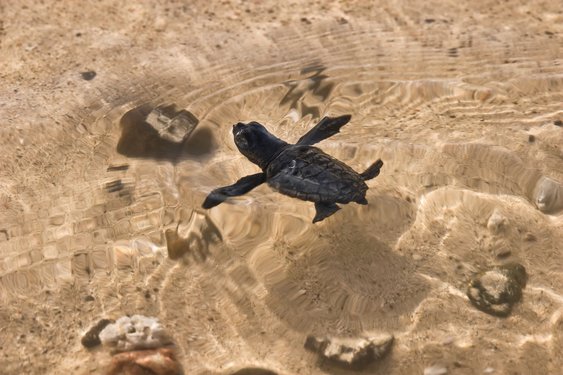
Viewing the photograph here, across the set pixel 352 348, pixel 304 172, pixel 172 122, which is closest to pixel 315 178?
pixel 304 172

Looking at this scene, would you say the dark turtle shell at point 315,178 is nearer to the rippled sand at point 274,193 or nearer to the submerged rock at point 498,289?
the rippled sand at point 274,193

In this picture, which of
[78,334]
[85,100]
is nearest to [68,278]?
[78,334]

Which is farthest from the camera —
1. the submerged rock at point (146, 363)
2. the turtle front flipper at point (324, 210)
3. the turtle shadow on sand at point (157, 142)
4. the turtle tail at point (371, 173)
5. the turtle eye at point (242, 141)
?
the turtle shadow on sand at point (157, 142)

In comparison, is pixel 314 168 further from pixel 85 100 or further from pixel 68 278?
pixel 85 100

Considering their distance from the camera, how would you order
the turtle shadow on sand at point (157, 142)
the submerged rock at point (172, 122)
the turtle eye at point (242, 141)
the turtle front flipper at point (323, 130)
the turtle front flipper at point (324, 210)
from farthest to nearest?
the submerged rock at point (172, 122)
the turtle shadow on sand at point (157, 142)
the turtle front flipper at point (323, 130)
the turtle eye at point (242, 141)
the turtle front flipper at point (324, 210)

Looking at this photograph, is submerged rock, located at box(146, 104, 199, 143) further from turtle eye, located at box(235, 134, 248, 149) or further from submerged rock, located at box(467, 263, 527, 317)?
submerged rock, located at box(467, 263, 527, 317)

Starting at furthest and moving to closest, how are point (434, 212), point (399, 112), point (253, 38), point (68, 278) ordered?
1. point (253, 38)
2. point (399, 112)
3. point (434, 212)
4. point (68, 278)

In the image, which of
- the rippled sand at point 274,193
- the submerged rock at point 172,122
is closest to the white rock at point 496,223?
the rippled sand at point 274,193
